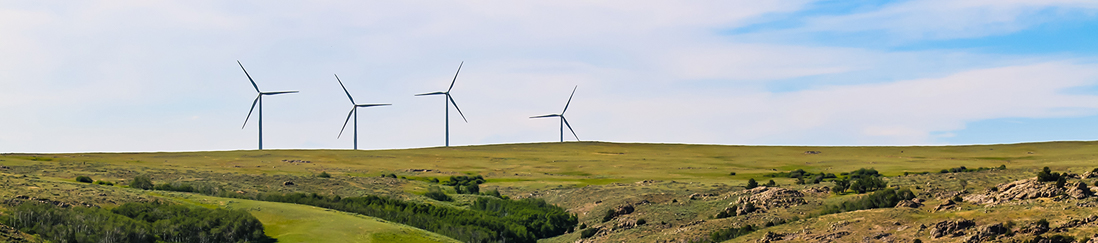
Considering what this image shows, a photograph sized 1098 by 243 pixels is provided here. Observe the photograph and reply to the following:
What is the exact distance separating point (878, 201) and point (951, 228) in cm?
1762

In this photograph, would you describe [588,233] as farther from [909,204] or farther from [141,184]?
[141,184]

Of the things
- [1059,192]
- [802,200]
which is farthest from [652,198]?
[1059,192]

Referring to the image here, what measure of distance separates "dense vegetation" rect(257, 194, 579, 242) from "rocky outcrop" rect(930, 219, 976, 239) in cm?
4277

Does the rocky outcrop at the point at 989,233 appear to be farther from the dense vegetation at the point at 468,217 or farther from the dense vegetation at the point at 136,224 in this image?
the dense vegetation at the point at 136,224

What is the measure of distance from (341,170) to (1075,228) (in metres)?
140

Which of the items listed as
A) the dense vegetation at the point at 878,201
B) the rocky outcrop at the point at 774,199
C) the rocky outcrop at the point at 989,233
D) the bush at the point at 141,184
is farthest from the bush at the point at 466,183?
the rocky outcrop at the point at 989,233

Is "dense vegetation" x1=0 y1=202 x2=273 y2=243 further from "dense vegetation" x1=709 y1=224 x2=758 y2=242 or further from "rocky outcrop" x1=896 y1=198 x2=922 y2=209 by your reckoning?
"rocky outcrop" x1=896 y1=198 x2=922 y2=209

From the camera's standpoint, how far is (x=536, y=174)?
167875 millimetres

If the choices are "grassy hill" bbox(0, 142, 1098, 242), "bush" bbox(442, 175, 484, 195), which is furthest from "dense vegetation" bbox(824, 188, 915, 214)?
"bush" bbox(442, 175, 484, 195)

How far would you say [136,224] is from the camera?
2525 inches

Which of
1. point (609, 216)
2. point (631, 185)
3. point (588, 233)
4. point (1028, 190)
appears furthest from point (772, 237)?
point (631, 185)

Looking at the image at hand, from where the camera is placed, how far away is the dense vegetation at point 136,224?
196 feet

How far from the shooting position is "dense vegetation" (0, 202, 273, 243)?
59.9 metres

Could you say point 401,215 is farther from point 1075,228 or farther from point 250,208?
point 1075,228
